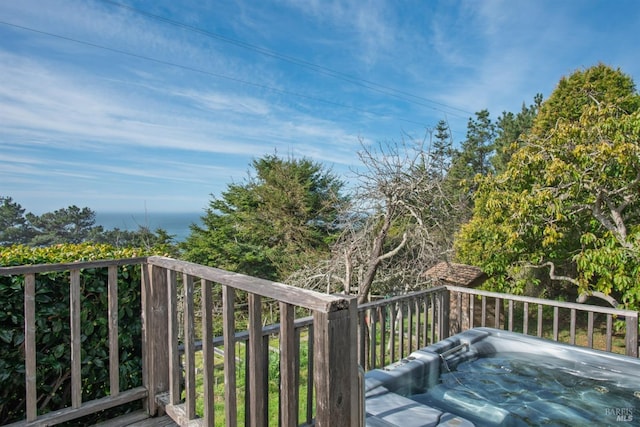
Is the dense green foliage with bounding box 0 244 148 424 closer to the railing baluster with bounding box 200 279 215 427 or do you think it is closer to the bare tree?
the railing baluster with bounding box 200 279 215 427

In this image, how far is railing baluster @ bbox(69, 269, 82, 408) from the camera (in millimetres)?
1731

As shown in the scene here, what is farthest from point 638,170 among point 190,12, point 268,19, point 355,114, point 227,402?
point 355,114

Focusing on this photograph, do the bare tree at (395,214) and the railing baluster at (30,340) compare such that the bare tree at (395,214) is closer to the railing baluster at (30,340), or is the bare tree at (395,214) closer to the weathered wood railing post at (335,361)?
the railing baluster at (30,340)

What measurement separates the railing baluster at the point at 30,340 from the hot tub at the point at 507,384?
5.71ft

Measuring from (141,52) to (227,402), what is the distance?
7.80 meters

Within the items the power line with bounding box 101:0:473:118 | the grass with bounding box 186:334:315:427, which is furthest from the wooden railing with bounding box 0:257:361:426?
the power line with bounding box 101:0:473:118

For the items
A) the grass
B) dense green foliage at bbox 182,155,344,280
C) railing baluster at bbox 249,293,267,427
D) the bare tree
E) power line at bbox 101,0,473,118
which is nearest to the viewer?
railing baluster at bbox 249,293,267,427

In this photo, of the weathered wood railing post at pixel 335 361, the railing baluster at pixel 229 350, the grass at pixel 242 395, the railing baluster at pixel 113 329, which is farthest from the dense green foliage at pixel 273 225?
the weathered wood railing post at pixel 335 361

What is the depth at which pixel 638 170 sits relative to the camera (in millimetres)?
3746

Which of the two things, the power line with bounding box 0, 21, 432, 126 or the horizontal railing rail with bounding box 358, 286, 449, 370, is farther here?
the power line with bounding box 0, 21, 432, 126

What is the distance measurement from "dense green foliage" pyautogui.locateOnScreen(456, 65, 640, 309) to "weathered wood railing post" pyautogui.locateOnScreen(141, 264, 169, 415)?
4.10m

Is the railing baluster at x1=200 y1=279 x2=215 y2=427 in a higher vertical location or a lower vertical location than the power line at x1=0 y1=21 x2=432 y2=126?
lower

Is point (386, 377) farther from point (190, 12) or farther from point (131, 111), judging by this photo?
point (131, 111)

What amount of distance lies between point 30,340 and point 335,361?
1.61 metres
